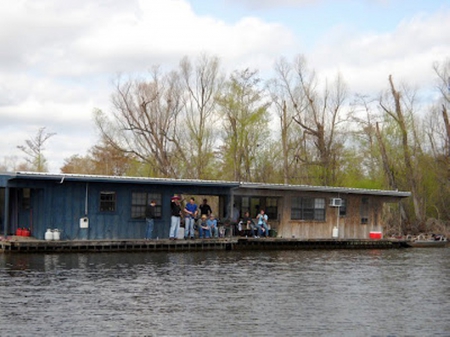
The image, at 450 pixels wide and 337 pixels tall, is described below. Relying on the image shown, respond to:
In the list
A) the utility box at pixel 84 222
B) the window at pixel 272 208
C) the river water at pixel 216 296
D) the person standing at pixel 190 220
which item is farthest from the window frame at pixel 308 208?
the utility box at pixel 84 222

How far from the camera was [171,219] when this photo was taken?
1259 inches

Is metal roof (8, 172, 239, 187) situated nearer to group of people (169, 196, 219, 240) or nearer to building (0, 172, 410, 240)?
building (0, 172, 410, 240)

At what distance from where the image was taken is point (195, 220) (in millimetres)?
33844

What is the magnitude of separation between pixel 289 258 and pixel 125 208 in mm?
7412

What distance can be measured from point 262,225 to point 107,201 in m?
7.87

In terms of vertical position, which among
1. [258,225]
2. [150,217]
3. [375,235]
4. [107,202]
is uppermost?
[107,202]

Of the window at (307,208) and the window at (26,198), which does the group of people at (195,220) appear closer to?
the window at (307,208)

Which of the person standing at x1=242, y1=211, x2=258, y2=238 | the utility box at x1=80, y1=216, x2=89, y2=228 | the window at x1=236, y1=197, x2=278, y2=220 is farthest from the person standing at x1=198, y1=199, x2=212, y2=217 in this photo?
the utility box at x1=80, y1=216, x2=89, y2=228

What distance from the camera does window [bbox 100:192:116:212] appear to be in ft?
102

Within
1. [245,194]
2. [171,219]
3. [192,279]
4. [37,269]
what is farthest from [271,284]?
[245,194]

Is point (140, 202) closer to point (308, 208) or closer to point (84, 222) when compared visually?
point (84, 222)

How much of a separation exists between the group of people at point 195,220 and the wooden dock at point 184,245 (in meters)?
0.53

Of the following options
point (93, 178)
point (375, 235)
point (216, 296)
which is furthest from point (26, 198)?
point (375, 235)

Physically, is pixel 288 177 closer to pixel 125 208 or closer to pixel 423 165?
pixel 423 165
